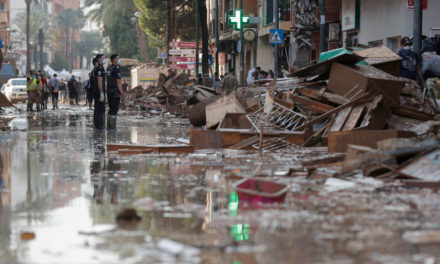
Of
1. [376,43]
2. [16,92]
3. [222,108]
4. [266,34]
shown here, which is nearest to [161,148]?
[222,108]

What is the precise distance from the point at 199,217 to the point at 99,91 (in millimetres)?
13626

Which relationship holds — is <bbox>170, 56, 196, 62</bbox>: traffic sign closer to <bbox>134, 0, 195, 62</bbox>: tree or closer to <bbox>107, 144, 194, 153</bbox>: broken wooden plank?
<bbox>134, 0, 195, 62</bbox>: tree

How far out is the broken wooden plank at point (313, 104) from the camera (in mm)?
14633

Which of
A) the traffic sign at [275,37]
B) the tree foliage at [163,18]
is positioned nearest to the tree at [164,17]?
the tree foliage at [163,18]

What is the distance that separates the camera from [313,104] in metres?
14.9

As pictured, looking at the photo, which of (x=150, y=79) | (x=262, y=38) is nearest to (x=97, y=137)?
(x=262, y=38)

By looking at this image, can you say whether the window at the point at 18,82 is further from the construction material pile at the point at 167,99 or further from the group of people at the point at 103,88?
the group of people at the point at 103,88

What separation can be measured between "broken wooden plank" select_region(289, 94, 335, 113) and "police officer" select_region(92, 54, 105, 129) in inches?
245

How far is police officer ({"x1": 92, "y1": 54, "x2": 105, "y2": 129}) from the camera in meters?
19.9

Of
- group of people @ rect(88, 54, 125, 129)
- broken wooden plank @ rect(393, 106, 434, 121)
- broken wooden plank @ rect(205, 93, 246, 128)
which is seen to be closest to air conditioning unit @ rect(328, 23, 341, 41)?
group of people @ rect(88, 54, 125, 129)

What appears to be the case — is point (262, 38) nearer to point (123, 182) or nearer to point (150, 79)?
point (150, 79)

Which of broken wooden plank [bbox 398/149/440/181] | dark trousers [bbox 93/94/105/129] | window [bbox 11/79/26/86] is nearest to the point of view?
broken wooden plank [bbox 398/149/440/181]

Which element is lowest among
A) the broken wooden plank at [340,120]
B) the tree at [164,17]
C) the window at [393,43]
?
the broken wooden plank at [340,120]

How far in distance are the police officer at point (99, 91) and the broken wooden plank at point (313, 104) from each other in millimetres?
6226
